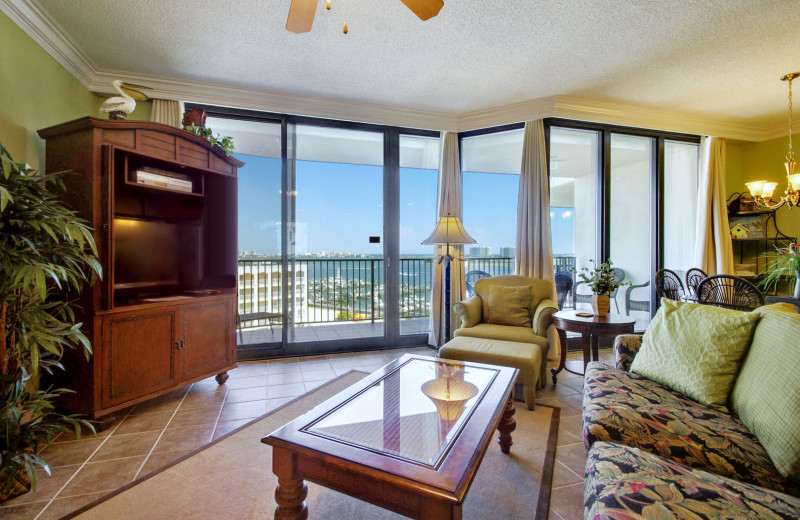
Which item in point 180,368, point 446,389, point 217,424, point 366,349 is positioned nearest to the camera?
point 446,389

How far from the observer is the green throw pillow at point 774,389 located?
1179 millimetres

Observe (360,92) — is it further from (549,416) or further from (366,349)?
(549,416)

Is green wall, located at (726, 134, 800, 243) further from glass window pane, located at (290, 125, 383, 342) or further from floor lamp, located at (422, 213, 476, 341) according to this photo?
glass window pane, located at (290, 125, 383, 342)

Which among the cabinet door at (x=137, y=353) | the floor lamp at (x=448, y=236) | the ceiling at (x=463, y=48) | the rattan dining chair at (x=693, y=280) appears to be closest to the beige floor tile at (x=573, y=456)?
the floor lamp at (x=448, y=236)

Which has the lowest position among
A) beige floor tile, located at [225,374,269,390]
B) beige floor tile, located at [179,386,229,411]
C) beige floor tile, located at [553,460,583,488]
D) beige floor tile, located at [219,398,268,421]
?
beige floor tile, located at [553,460,583,488]

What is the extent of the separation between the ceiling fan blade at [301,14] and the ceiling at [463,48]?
0.59 m

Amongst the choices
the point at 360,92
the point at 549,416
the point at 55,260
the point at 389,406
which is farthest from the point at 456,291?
the point at 55,260

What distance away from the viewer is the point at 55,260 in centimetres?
180

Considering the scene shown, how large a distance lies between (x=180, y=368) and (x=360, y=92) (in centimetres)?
297

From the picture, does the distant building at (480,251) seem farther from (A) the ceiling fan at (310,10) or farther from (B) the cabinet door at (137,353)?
(B) the cabinet door at (137,353)

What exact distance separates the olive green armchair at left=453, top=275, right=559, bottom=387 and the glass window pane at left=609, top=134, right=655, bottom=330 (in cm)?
154

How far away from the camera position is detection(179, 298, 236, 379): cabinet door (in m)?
2.70

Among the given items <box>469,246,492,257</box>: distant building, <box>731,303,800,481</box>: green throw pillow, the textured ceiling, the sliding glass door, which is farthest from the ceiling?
<box>731,303,800,481</box>: green throw pillow

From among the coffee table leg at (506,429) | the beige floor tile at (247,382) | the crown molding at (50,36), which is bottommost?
the beige floor tile at (247,382)
